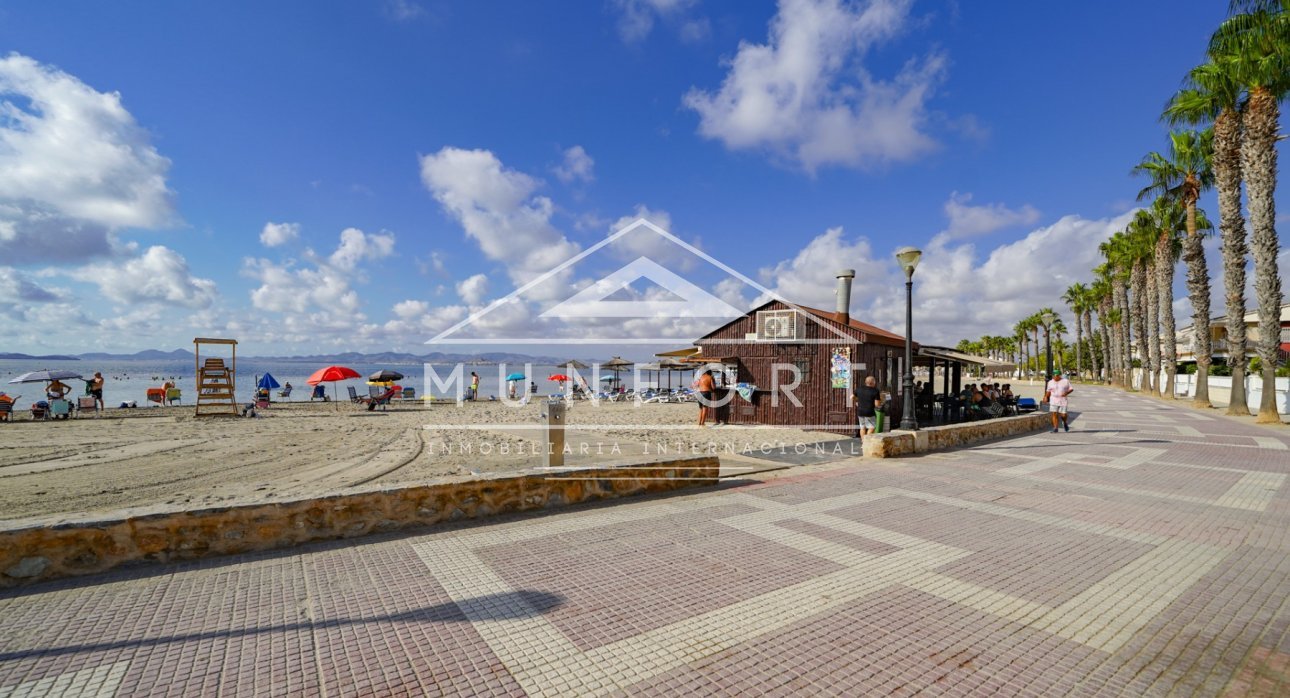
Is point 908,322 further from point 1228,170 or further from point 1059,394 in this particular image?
point 1228,170

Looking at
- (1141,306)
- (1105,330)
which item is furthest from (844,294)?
(1105,330)

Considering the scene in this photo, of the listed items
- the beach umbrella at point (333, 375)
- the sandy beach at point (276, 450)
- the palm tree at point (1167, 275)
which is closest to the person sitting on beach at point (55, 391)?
the sandy beach at point (276, 450)

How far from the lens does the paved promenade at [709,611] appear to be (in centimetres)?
301

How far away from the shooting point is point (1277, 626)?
3.69 meters

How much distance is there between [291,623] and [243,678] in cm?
66

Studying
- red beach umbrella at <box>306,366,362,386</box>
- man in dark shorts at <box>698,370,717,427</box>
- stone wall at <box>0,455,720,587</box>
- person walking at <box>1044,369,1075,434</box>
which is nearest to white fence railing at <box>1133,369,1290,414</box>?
person walking at <box>1044,369,1075,434</box>

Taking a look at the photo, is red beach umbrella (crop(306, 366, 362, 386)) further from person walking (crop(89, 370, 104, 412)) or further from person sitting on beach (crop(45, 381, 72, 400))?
person walking (crop(89, 370, 104, 412))

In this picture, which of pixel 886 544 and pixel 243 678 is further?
pixel 886 544

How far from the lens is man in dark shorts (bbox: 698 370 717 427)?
1695 centimetres

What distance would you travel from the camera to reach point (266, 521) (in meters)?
5.00

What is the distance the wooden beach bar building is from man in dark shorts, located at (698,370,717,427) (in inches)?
14.1

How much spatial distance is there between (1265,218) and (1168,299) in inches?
671

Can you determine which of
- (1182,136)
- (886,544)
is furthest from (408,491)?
(1182,136)

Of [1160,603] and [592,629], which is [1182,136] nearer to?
[1160,603]
